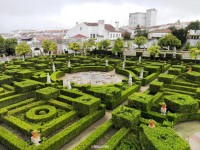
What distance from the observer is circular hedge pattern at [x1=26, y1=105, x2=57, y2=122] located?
42.4ft

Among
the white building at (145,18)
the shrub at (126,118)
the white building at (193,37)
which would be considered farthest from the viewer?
the white building at (145,18)

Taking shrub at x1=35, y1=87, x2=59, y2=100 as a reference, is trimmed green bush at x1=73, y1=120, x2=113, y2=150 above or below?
below

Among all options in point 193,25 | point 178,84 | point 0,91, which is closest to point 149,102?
point 178,84

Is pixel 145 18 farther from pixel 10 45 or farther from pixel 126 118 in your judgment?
pixel 126 118

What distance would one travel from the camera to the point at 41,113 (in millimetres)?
13945

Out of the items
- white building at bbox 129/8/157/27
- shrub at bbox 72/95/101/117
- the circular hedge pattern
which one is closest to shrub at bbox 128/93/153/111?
shrub at bbox 72/95/101/117

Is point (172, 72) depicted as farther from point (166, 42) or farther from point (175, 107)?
point (166, 42)

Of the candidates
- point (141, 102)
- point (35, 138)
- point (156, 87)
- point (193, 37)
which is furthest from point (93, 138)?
point (193, 37)

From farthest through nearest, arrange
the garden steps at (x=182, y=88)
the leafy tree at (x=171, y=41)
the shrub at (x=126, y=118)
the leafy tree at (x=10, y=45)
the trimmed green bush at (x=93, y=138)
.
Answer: the leafy tree at (x=10, y=45) < the leafy tree at (x=171, y=41) < the garden steps at (x=182, y=88) < the shrub at (x=126, y=118) < the trimmed green bush at (x=93, y=138)

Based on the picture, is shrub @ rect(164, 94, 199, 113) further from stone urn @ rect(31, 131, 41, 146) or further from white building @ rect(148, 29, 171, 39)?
white building @ rect(148, 29, 171, 39)

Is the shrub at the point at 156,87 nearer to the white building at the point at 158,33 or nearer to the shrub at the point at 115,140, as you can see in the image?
the shrub at the point at 115,140

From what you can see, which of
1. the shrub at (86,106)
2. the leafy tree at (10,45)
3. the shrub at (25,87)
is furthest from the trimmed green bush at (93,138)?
the leafy tree at (10,45)

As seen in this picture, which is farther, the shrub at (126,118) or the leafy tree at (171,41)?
the leafy tree at (171,41)

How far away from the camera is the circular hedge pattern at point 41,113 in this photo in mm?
12917
